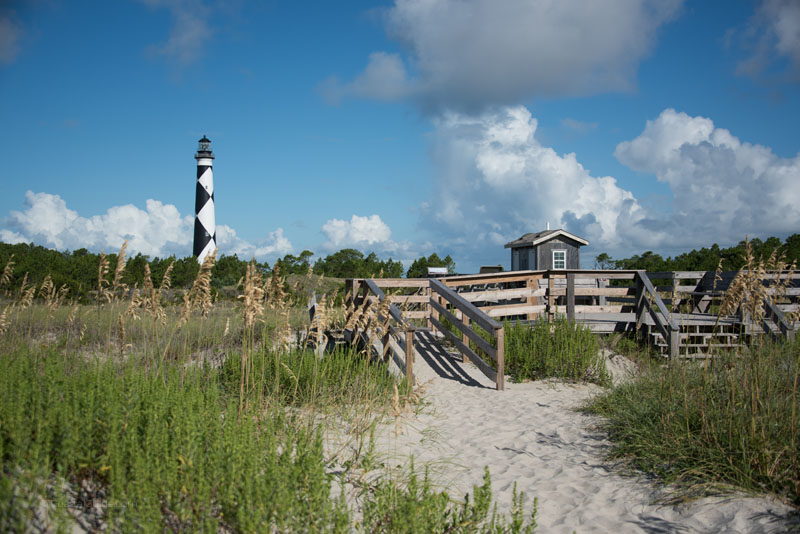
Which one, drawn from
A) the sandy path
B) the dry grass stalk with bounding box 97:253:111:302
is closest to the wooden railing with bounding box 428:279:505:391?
the sandy path

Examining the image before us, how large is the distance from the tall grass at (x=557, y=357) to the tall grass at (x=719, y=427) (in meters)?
2.58

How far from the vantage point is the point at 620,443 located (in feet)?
17.7

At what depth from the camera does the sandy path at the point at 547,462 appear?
4.21 metres

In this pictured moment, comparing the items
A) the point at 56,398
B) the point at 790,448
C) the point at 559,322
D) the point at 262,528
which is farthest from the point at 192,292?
the point at 559,322

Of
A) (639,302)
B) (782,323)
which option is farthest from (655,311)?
(782,323)

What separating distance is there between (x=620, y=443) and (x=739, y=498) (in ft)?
3.90

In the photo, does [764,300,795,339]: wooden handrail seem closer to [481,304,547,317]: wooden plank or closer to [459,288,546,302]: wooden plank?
[481,304,547,317]: wooden plank

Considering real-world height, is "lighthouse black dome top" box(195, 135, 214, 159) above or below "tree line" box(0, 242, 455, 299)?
above

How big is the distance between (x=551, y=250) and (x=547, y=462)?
22.3 metres

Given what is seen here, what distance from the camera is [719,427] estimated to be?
4867 millimetres

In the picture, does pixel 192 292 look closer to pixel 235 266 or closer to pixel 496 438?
pixel 496 438

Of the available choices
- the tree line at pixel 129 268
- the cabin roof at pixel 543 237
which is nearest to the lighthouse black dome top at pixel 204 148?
the tree line at pixel 129 268

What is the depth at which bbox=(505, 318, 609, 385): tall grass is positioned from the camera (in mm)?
8922

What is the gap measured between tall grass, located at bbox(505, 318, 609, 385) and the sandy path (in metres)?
0.56
